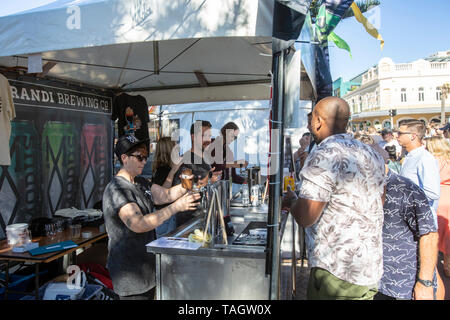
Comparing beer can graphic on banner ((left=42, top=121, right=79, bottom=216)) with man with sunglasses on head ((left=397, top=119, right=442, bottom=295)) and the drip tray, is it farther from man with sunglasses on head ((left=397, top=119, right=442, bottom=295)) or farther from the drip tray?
man with sunglasses on head ((left=397, top=119, right=442, bottom=295))

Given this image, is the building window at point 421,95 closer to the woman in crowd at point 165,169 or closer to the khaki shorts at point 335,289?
the woman in crowd at point 165,169

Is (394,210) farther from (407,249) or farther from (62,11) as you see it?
(62,11)

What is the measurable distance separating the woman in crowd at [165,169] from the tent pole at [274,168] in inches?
61.2

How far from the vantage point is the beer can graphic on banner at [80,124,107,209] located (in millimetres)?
5344

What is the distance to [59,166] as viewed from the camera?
4.85 metres

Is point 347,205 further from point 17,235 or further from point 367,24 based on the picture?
point 17,235

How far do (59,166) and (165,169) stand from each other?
234 centimetres

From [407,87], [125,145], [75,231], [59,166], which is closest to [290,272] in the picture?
[125,145]

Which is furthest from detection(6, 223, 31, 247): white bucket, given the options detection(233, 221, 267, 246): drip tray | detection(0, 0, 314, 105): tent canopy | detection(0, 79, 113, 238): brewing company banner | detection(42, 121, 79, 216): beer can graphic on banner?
detection(233, 221, 267, 246): drip tray

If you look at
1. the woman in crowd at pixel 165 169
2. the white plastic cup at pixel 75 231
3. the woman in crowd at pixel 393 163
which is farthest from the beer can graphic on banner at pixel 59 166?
the woman in crowd at pixel 393 163

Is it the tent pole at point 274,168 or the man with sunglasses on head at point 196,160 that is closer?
the tent pole at point 274,168

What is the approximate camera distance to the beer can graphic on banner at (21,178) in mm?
3951
